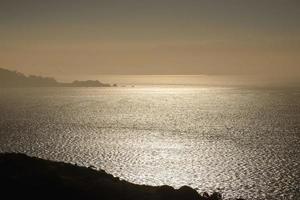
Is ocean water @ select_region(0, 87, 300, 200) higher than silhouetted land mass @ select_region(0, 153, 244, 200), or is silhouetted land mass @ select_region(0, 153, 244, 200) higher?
silhouetted land mass @ select_region(0, 153, 244, 200)

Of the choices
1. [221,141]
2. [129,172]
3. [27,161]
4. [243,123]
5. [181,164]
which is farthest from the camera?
[243,123]

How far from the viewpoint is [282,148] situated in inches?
4491

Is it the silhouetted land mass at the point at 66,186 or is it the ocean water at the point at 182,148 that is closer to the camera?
the silhouetted land mass at the point at 66,186

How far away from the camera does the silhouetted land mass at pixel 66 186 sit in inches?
1988

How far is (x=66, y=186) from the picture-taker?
52.1 meters

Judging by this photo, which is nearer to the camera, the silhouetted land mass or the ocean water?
the silhouetted land mass

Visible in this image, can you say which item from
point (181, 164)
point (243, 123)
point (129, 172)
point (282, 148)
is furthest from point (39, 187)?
point (243, 123)

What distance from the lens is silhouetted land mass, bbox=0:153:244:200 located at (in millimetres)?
50500

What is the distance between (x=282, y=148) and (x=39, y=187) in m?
85.6

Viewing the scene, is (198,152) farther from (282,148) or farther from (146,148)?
(282,148)

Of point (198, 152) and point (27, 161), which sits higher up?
point (27, 161)

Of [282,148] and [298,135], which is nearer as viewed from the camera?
[282,148]

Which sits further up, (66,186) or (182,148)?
(66,186)

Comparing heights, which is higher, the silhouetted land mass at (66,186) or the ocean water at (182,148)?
the silhouetted land mass at (66,186)
